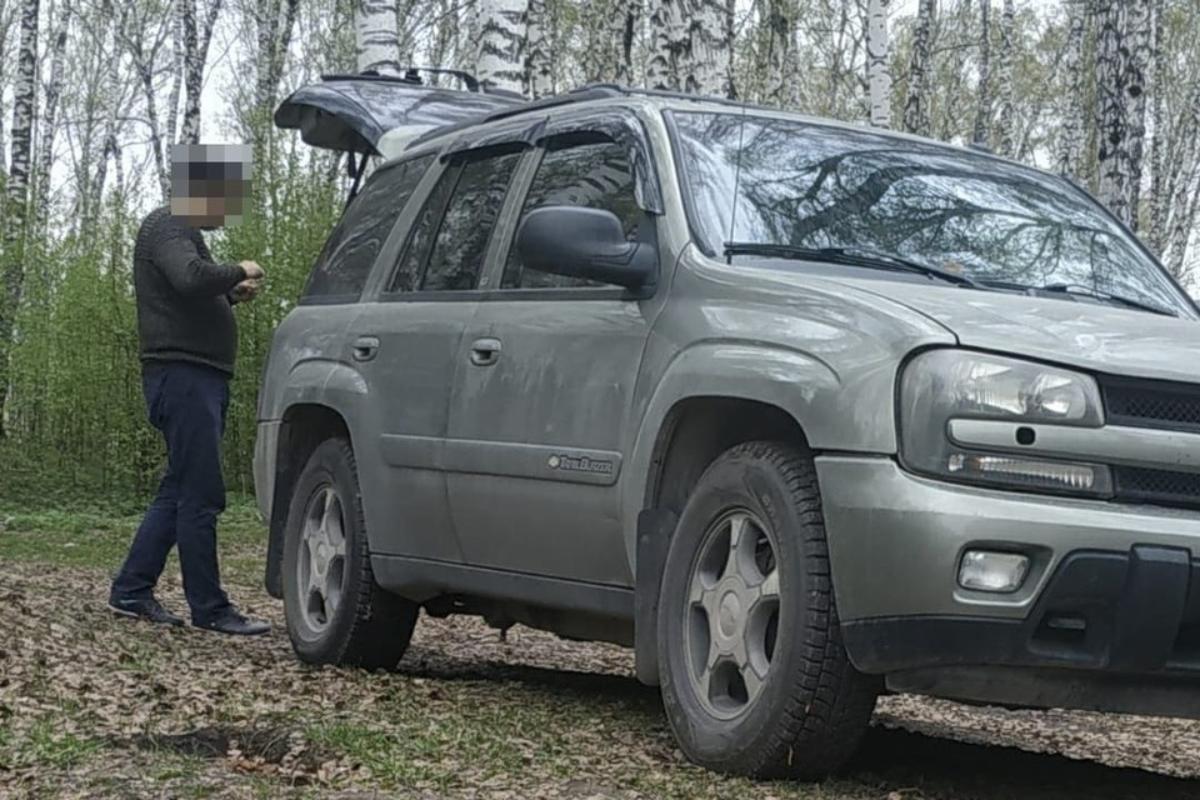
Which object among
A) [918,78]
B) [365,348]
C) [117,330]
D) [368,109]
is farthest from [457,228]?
[918,78]

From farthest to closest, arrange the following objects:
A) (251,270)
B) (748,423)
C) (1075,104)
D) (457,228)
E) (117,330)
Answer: (1075,104)
(117,330)
(251,270)
(457,228)
(748,423)

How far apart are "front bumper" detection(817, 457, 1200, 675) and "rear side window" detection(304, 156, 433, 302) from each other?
10.7 feet

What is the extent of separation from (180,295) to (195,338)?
201 millimetres

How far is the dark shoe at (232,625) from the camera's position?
26.0 feet

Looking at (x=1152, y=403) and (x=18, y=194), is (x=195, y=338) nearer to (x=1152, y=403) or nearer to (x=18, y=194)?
(x=1152, y=403)

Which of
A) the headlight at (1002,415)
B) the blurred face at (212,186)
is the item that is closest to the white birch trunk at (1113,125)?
the blurred face at (212,186)

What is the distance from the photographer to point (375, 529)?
255 inches

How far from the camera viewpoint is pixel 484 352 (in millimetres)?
5910

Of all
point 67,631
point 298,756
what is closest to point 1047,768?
point 298,756

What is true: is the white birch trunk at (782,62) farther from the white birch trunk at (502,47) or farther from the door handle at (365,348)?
the door handle at (365,348)

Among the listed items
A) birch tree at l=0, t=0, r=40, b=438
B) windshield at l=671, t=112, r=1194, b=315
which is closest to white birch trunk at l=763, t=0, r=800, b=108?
birch tree at l=0, t=0, r=40, b=438

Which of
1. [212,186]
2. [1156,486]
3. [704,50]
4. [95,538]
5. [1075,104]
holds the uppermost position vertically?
[1075,104]

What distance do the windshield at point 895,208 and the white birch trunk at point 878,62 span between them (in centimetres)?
1669

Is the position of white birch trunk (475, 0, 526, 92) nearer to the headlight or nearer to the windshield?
the windshield
